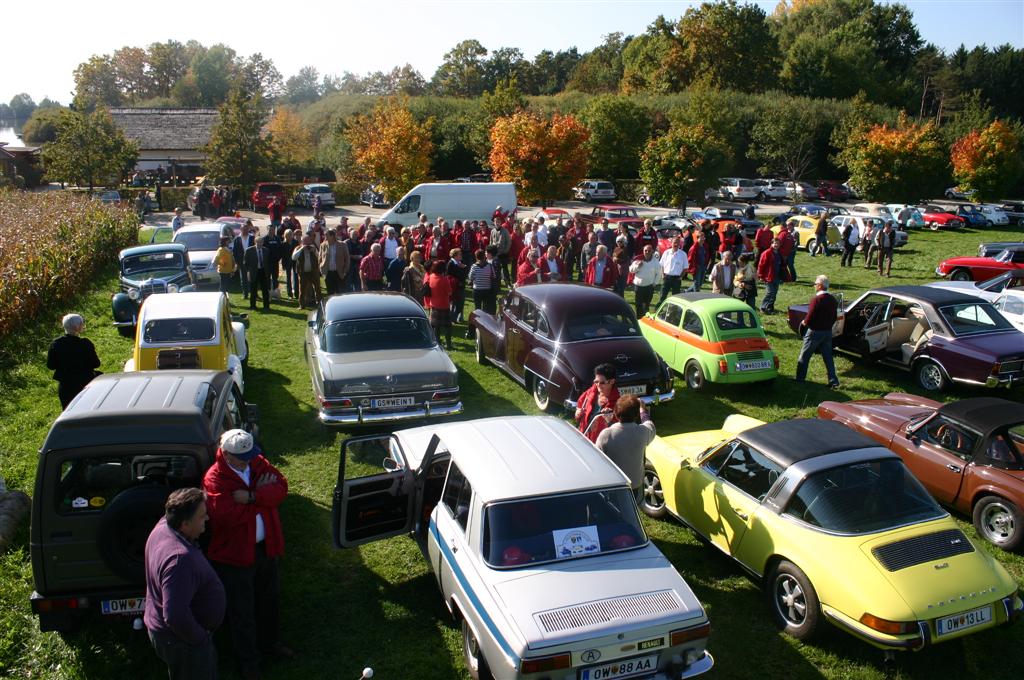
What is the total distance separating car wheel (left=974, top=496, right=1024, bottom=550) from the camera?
6.83 meters

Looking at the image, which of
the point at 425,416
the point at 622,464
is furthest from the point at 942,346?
the point at 425,416

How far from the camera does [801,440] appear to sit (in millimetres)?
6352

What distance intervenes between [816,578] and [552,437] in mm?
2270

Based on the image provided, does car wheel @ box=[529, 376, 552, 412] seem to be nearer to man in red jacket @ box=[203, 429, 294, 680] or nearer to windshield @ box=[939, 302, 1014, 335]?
man in red jacket @ box=[203, 429, 294, 680]

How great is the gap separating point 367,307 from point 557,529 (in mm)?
6208

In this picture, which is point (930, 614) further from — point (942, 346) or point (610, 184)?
point (610, 184)

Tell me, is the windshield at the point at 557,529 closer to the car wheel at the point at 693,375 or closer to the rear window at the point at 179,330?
the car wheel at the point at 693,375

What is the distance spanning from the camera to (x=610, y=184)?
5044 cm

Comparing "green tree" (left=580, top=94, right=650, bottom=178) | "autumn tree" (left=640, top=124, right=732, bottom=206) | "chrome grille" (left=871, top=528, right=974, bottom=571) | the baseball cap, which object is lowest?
"chrome grille" (left=871, top=528, right=974, bottom=571)

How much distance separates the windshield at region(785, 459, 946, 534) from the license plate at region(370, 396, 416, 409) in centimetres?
504

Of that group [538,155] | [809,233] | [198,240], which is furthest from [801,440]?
[538,155]

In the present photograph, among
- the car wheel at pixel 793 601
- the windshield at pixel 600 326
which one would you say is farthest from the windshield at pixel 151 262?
the car wheel at pixel 793 601

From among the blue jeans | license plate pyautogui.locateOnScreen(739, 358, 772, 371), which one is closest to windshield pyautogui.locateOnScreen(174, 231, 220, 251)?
license plate pyautogui.locateOnScreen(739, 358, 772, 371)

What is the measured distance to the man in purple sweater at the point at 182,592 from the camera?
13.4 feet
